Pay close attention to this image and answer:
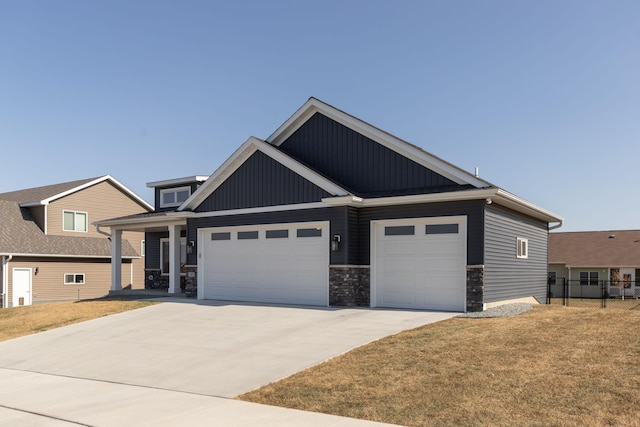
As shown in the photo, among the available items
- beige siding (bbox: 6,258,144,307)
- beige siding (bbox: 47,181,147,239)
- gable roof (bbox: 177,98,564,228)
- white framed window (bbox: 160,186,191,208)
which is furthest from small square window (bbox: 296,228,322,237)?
beige siding (bbox: 47,181,147,239)

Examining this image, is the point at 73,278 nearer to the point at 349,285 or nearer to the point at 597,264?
the point at 349,285

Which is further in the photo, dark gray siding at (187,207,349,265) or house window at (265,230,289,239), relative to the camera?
house window at (265,230,289,239)

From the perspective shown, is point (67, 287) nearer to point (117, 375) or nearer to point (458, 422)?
point (117, 375)

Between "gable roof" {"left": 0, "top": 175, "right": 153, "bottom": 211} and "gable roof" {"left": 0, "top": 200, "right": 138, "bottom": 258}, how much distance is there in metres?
0.93

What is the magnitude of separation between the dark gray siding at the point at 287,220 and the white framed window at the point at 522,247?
237 inches

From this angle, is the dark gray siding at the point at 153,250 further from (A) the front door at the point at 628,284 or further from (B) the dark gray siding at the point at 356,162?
(A) the front door at the point at 628,284

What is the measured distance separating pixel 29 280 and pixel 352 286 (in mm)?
20856

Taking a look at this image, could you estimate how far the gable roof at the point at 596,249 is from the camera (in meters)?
36.4

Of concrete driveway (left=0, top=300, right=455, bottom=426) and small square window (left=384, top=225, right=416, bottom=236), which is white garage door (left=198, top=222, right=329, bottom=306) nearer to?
concrete driveway (left=0, top=300, right=455, bottom=426)

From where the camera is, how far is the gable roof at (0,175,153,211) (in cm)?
3239

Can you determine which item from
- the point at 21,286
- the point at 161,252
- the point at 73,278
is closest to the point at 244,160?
the point at 161,252

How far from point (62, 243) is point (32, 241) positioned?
173cm

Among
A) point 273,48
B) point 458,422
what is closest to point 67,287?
point 273,48

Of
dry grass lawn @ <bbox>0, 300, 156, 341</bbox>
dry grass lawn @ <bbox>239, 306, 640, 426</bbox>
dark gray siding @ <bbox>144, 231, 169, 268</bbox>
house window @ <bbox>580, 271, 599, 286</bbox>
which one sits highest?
dark gray siding @ <bbox>144, 231, 169, 268</bbox>
